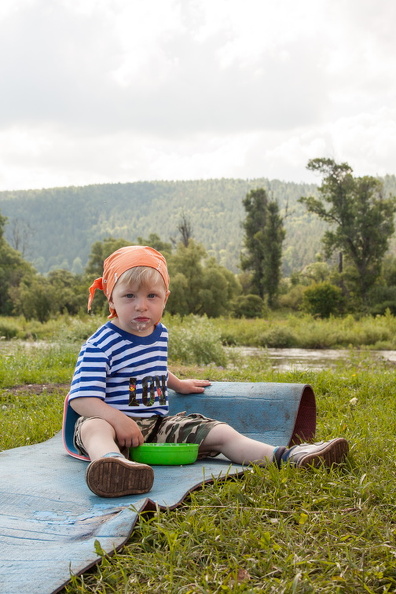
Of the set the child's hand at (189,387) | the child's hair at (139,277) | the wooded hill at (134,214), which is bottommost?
the child's hand at (189,387)

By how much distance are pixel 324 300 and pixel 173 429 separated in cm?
2606

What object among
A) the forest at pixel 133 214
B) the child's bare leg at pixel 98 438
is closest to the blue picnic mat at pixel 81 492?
the child's bare leg at pixel 98 438

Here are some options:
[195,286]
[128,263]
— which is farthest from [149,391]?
[195,286]

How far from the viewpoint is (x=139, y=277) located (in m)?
2.77

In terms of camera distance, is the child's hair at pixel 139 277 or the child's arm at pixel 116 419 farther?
the child's hair at pixel 139 277

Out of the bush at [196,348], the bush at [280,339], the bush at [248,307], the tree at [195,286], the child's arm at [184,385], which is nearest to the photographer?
the child's arm at [184,385]

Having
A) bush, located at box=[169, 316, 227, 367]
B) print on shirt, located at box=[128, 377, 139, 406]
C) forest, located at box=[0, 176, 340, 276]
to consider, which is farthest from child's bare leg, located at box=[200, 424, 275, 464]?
forest, located at box=[0, 176, 340, 276]

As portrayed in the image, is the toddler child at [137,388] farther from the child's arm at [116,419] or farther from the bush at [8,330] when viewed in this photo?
the bush at [8,330]

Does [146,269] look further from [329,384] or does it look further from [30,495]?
[329,384]

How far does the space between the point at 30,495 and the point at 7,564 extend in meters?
0.55

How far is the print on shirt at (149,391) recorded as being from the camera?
284 cm

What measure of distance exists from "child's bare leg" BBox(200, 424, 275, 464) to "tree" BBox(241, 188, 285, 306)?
31488 millimetres

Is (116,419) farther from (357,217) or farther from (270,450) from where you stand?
(357,217)

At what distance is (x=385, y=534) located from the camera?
184 cm
